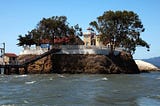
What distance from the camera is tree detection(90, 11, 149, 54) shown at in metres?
84.8

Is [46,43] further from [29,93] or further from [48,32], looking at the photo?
[29,93]

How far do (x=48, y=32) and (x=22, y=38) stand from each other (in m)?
13.8

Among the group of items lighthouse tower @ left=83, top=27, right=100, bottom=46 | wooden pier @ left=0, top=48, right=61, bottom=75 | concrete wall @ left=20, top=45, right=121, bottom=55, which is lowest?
wooden pier @ left=0, top=48, right=61, bottom=75

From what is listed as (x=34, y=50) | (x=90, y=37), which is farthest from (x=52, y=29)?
(x=90, y=37)

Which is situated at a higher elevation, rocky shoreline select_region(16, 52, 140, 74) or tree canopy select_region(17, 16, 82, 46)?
tree canopy select_region(17, 16, 82, 46)

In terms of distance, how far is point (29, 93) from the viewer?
36.8 metres

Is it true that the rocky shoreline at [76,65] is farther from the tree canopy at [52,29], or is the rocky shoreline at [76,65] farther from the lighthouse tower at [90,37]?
the lighthouse tower at [90,37]

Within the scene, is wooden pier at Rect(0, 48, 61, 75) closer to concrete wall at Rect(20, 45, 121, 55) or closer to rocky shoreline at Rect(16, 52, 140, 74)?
rocky shoreline at Rect(16, 52, 140, 74)

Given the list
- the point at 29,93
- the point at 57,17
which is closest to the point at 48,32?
the point at 57,17

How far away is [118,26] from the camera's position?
3386 inches

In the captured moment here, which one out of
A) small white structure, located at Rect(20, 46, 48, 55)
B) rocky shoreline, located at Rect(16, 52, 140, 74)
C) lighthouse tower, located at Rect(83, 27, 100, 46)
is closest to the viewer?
rocky shoreline, located at Rect(16, 52, 140, 74)

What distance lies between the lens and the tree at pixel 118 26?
278ft

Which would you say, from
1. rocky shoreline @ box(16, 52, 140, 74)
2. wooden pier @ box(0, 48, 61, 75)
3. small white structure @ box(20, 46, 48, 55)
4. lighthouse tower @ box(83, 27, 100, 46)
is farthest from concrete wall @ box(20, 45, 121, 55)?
lighthouse tower @ box(83, 27, 100, 46)

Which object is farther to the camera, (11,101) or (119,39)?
(119,39)
